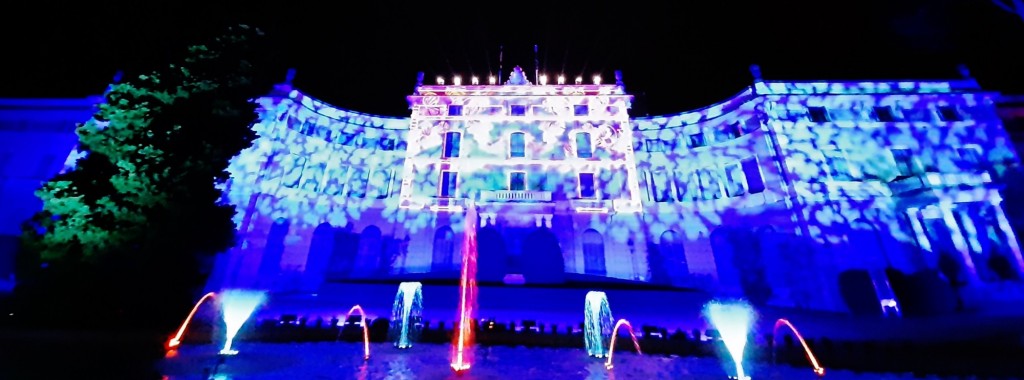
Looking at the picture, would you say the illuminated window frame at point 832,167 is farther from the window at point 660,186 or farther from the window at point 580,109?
the window at point 580,109

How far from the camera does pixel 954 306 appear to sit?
533 inches

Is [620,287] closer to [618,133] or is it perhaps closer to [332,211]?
[618,133]

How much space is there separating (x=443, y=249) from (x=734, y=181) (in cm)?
1718

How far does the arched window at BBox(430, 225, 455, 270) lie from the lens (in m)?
21.3

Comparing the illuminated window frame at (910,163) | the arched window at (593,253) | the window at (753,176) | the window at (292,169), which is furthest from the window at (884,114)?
the window at (292,169)

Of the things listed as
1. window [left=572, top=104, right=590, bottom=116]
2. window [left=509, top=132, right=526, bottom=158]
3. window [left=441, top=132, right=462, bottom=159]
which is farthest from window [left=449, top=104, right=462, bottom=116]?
window [left=572, top=104, right=590, bottom=116]

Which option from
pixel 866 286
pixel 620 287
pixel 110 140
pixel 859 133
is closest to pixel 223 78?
pixel 110 140

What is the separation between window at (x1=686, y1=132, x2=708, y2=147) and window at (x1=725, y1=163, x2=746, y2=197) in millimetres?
2150

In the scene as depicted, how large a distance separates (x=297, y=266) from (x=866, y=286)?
26156 millimetres

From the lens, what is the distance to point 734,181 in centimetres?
2214

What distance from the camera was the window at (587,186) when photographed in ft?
71.9

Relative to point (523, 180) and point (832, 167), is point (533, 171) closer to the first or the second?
point (523, 180)

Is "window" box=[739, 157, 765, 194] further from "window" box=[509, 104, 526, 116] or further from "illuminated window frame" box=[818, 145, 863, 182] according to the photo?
"window" box=[509, 104, 526, 116]

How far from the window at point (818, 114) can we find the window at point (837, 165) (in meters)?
2.19
